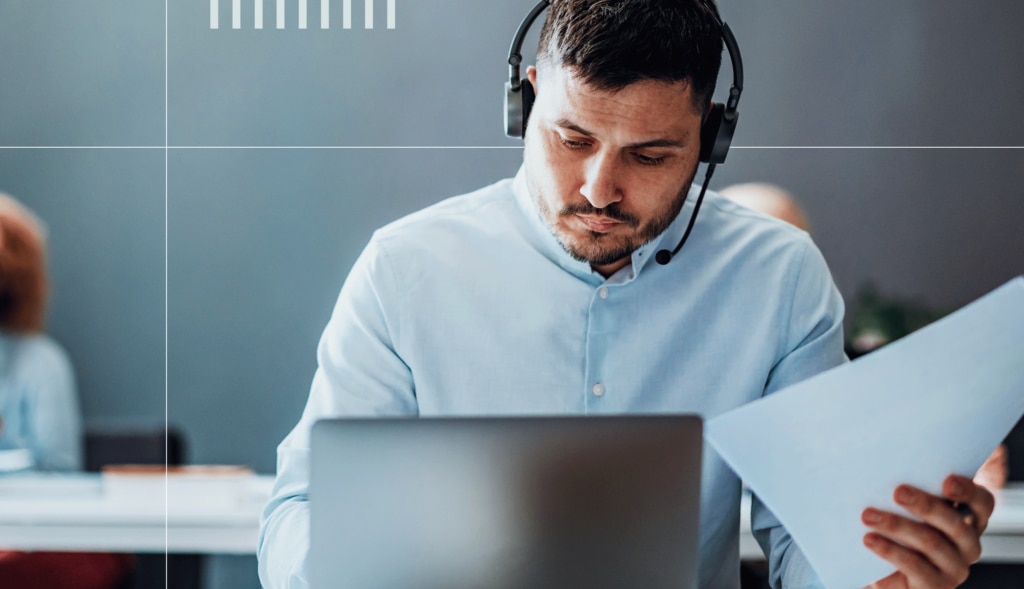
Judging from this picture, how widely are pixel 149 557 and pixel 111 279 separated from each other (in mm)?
660

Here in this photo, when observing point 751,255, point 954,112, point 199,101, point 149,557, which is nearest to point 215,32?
point 199,101

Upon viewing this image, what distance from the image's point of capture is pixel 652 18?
117 centimetres

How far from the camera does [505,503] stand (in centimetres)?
78

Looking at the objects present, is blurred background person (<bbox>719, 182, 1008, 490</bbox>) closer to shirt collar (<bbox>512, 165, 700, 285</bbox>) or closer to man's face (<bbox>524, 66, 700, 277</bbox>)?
shirt collar (<bbox>512, 165, 700, 285</bbox>)

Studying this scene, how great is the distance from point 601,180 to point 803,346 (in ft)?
1.35

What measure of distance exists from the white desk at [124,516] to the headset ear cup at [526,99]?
3.97ft

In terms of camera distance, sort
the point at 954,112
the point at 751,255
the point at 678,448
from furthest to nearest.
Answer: the point at 954,112
the point at 751,255
the point at 678,448

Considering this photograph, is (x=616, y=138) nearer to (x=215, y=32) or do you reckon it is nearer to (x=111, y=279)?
(x=215, y=32)

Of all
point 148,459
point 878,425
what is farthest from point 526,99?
point 148,459

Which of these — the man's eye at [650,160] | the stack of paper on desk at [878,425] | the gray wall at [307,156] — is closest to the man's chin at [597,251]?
the man's eye at [650,160]

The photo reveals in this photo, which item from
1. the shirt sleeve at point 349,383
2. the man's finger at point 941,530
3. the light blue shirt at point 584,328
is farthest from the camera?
the light blue shirt at point 584,328

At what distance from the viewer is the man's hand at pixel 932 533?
0.90 meters

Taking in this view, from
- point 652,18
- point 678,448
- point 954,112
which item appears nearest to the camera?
point 678,448

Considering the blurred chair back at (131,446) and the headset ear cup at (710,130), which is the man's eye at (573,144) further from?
the blurred chair back at (131,446)
